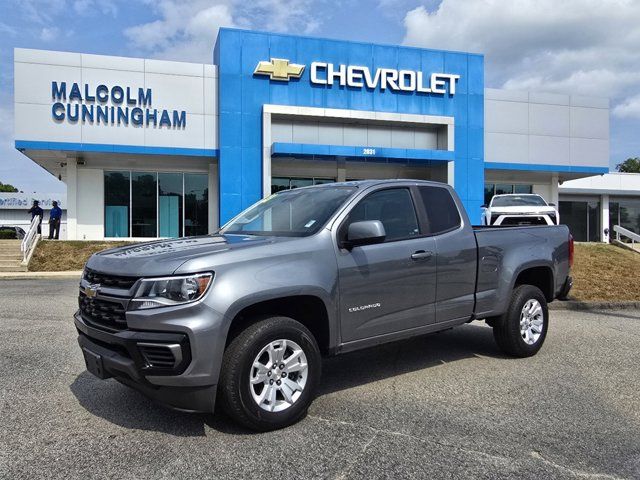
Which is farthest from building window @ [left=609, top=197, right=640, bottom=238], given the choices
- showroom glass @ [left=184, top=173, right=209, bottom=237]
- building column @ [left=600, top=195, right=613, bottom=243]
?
showroom glass @ [left=184, top=173, right=209, bottom=237]

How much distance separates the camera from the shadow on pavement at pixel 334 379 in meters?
3.95

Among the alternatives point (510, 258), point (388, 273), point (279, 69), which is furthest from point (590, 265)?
point (279, 69)

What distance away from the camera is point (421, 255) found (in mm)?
4758

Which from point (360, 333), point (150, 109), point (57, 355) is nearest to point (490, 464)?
point (360, 333)

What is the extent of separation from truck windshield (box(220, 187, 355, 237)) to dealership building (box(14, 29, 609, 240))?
15999 mm

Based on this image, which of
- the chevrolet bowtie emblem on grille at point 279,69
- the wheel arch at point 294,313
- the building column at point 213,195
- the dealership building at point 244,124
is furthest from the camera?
the building column at point 213,195

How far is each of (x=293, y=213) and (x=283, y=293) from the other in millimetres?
1161

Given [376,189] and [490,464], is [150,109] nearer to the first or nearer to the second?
[376,189]

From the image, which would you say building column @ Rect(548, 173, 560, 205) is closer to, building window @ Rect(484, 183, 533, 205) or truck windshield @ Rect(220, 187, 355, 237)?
building window @ Rect(484, 183, 533, 205)

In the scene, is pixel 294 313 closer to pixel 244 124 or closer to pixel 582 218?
pixel 244 124

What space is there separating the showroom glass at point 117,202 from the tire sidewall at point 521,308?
19.5 metres

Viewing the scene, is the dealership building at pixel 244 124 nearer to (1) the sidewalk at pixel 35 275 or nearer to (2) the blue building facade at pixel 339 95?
(2) the blue building facade at pixel 339 95

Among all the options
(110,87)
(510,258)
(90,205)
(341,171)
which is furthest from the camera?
(341,171)

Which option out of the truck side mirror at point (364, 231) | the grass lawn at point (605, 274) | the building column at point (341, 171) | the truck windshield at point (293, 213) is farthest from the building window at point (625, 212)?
the truck side mirror at point (364, 231)
